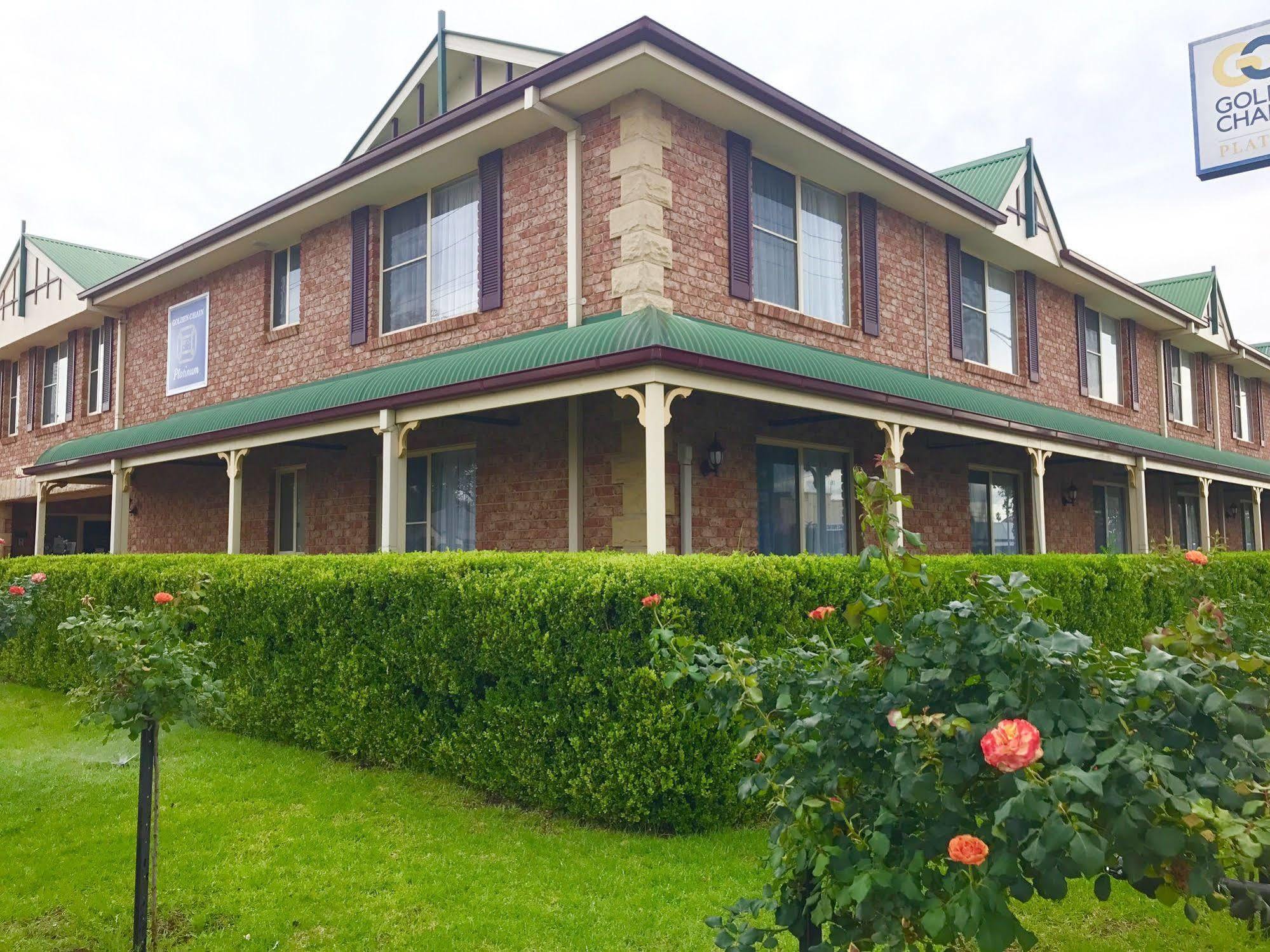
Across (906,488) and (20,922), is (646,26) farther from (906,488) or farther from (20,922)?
(20,922)

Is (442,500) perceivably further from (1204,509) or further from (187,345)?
(1204,509)

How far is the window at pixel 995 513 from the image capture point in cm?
1512

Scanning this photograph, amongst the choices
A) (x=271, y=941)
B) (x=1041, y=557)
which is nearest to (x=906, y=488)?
(x=1041, y=557)

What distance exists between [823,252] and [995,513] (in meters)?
5.98

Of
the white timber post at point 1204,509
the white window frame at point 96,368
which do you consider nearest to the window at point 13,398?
the white window frame at point 96,368

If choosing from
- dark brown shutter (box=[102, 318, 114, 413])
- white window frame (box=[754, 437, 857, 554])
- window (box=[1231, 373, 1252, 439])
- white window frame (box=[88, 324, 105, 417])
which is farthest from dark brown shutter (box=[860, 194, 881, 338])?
window (box=[1231, 373, 1252, 439])

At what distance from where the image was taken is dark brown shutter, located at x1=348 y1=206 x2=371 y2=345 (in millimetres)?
13109

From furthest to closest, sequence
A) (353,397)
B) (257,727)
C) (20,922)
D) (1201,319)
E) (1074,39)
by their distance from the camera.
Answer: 1. (1201,319)
2. (1074,39)
3. (353,397)
4. (257,727)
5. (20,922)

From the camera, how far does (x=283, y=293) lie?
1504 centimetres

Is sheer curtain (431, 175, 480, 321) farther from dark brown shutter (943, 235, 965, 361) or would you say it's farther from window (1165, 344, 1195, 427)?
window (1165, 344, 1195, 427)

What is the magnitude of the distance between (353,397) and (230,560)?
304 cm

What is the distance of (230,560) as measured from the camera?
873 cm

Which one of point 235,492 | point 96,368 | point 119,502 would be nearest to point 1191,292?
point 235,492

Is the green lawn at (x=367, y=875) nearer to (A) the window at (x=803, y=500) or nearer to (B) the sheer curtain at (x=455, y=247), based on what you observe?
(A) the window at (x=803, y=500)
